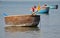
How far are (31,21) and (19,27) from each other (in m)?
1.83

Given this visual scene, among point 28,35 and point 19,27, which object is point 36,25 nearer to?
point 19,27

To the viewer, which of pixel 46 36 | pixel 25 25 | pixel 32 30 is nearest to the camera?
pixel 46 36

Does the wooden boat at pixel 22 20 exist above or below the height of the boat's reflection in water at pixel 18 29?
above

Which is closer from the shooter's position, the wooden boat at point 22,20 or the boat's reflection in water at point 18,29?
the boat's reflection in water at point 18,29

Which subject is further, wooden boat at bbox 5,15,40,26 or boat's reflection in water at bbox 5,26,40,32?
wooden boat at bbox 5,15,40,26

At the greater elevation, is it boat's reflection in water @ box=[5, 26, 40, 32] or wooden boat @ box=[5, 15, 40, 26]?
wooden boat @ box=[5, 15, 40, 26]

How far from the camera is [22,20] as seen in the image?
33094mm

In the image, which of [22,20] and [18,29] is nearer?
[18,29]

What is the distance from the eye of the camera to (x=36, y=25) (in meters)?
33.5

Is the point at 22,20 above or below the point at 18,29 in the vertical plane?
above

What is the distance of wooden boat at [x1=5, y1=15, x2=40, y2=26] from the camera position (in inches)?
1278

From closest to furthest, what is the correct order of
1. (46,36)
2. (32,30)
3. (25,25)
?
1. (46,36)
2. (32,30)
3. (25,25)

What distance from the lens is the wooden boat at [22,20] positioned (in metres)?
32.5

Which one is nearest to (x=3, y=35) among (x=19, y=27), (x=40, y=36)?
(x=40, y=36)
